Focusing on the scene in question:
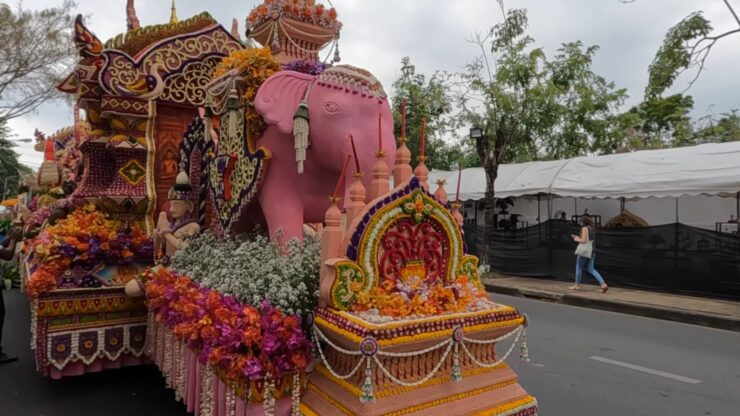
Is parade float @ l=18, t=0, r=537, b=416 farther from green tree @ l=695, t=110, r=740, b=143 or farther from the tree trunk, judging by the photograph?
green tree @ l=695, t=110, r=740, b=143

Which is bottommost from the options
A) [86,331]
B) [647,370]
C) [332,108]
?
[647,370]

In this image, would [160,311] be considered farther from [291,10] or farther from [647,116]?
[647,116]

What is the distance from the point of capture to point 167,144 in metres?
4.68

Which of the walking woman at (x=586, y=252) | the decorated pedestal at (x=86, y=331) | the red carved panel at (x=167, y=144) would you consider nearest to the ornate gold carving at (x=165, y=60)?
the red carved panel at (x=167, y=144)

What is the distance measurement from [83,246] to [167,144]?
1362mm

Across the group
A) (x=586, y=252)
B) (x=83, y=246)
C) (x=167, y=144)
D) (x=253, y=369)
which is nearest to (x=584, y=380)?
(x=253, y=369)

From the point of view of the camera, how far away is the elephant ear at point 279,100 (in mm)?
2855

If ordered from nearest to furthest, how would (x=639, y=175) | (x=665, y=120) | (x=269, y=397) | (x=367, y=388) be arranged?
(x=367, y=388) < (x=269, y=397) < (x=639, y=175) < (x=665, y=120)

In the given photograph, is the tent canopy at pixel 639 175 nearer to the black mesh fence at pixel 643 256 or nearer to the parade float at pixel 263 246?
the black mesh fence at pixel 643 256

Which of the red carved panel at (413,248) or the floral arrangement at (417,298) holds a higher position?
the red carved panel at (413,248)

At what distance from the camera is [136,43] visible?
14.8 feet

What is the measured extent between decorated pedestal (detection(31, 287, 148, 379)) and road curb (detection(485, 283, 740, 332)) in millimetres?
7086

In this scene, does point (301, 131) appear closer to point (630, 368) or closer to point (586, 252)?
point (630, 368)

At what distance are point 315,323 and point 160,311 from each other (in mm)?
1364
